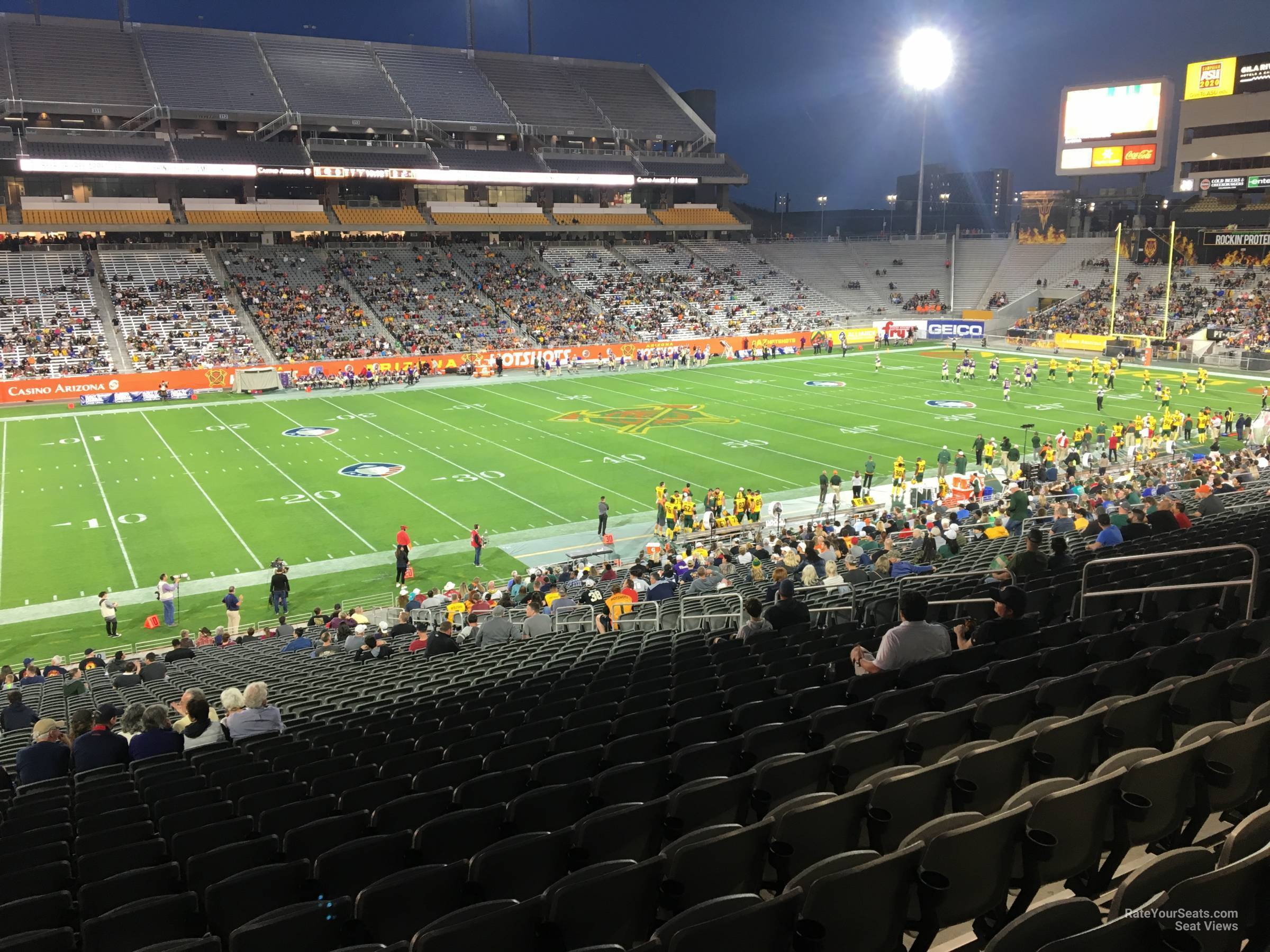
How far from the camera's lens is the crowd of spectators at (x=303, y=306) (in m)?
55.1

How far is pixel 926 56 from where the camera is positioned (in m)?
73.5

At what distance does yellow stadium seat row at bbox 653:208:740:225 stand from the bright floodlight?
734 inches

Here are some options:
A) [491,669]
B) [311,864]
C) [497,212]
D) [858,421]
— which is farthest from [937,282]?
[311,864]

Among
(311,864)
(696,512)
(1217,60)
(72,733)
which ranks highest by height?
(1217,60)

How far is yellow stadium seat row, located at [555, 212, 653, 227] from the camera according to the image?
7850 centimetres

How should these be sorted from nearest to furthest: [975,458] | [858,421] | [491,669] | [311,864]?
[311,864] → [491,669] → [975,458] → [858,421]

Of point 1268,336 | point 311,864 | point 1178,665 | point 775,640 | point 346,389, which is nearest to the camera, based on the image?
point 311,864

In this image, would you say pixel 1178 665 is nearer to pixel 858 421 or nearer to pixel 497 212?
pixel 858 421

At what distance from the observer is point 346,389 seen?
51.5m

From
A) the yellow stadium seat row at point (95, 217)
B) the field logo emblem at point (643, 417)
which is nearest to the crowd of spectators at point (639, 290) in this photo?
the field logo emblem at point (643, 417)

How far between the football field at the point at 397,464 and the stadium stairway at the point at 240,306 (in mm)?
6744

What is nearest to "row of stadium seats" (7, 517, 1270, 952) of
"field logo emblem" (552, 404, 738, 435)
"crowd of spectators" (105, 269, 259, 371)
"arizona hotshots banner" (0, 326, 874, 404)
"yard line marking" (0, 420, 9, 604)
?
"yard line marking" (0, 420, 9, 604)

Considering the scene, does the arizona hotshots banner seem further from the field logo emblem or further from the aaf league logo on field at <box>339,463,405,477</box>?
the aaf league logo on field at <box>339,463,405,477</box>

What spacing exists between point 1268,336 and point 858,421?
104 feet
